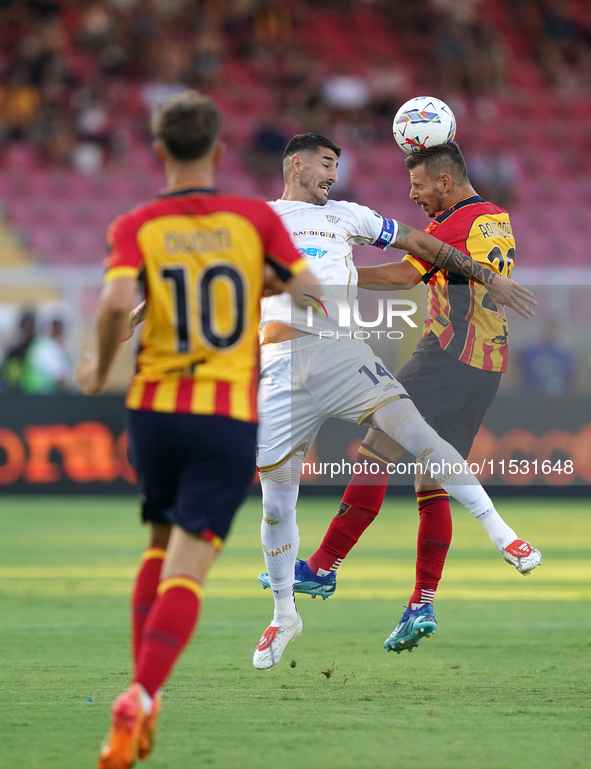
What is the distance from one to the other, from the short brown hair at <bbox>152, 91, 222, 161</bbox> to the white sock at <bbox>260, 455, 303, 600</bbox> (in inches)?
88.3

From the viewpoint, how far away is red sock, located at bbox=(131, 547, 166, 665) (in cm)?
379

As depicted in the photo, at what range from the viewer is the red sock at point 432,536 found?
5637 millimetres

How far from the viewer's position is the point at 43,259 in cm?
1692

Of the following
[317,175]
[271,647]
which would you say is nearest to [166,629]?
[271,647]

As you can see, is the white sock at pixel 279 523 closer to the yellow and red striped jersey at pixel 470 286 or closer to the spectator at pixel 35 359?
the yellow and red striped jersey at pixel 470 286

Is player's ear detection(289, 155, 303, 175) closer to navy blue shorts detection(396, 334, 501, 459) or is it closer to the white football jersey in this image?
the white football jersey

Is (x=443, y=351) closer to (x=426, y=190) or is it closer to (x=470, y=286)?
(x=470, y=286)

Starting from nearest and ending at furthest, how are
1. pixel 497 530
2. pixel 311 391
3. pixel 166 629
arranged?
pixel 166 629
pixel 497 530
pixel 311 391

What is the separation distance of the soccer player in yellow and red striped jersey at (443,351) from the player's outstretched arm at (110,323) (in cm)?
227

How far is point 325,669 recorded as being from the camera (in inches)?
215

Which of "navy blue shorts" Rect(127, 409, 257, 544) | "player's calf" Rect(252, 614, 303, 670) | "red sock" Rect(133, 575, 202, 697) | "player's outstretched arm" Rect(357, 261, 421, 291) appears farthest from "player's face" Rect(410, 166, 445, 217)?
"red sock" Rect(133, 575, 202, 697)

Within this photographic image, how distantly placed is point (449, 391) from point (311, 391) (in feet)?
2.52

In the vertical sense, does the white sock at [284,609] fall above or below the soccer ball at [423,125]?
below

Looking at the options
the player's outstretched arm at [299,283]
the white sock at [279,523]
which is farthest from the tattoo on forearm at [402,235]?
the player's outstretched arm at [299,283]
